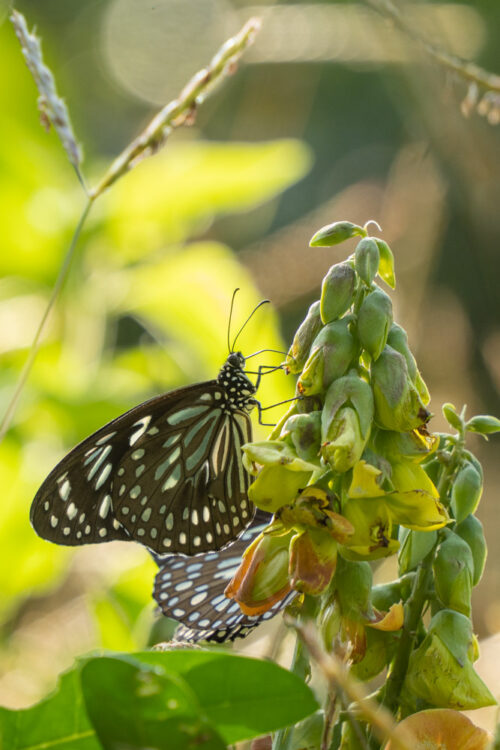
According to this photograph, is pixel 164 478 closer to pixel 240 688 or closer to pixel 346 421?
pixel 346 421

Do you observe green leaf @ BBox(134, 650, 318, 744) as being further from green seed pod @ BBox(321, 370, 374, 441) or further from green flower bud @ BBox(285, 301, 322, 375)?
green flower bud @ BBox(285, 301, 322, 375)

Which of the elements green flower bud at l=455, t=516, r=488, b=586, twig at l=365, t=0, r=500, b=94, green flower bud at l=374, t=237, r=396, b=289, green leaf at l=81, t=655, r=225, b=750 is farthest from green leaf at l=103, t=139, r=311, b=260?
green leaf at l=81, t=655, r=225, b=750

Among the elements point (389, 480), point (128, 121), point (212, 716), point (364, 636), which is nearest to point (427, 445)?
point (389, 480)

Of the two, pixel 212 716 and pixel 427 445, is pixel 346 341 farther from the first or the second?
pixel 212 716

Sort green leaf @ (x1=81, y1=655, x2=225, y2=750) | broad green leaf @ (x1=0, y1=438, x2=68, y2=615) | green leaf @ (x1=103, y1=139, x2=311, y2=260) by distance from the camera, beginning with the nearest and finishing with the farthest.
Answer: green leaf @ (x1=81, y1=655, x2=225, y2=750)
broad green leaf @ (x1=0, y1=438, x2=68, y2=615)
green leaf @ (x1=103, y1=139, x2=311, y2=260)

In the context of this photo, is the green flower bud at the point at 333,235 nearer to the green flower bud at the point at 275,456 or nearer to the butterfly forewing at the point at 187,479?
the green flower bud at the point at 275,456
